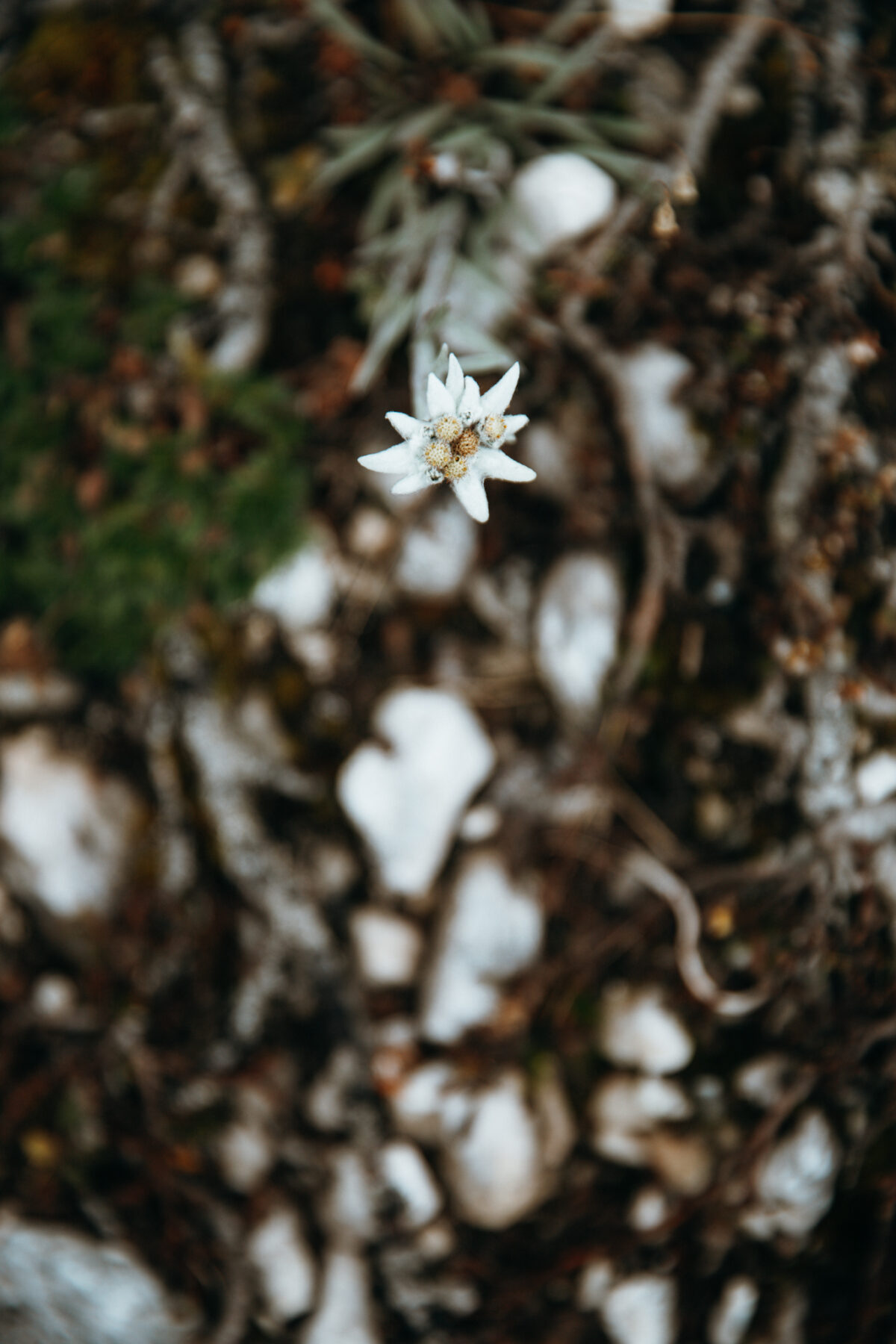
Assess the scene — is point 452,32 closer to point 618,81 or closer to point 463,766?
point 618,81

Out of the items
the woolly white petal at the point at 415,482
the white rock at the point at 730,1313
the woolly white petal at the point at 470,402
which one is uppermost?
the woolly white petal at the point at 470,402

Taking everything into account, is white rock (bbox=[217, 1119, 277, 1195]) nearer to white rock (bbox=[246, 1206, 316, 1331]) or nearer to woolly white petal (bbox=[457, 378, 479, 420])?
white rock (bbox=[246, 1206, 316, 1331])

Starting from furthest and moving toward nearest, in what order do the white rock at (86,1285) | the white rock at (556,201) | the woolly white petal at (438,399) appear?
the white rock at (86,1285)
the white rock at (556,201)
the woolly white petal at (438,399)

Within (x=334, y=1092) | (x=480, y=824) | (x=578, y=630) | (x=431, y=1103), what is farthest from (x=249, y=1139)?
(x=578, y=630)

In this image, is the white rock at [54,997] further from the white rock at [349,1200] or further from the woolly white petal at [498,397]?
the woolly white petal at [498,397]

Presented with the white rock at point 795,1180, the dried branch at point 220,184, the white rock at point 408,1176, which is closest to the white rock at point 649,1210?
the white rock at point 795,1180

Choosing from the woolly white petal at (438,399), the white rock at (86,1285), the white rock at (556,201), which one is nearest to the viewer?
the woolly white petal at (438,399)

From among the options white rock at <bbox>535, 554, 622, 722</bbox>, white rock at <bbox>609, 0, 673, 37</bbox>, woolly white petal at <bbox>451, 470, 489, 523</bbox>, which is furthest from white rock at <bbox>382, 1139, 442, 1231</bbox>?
white rock at <bbox>609, 0, 673, 37</bbox>
